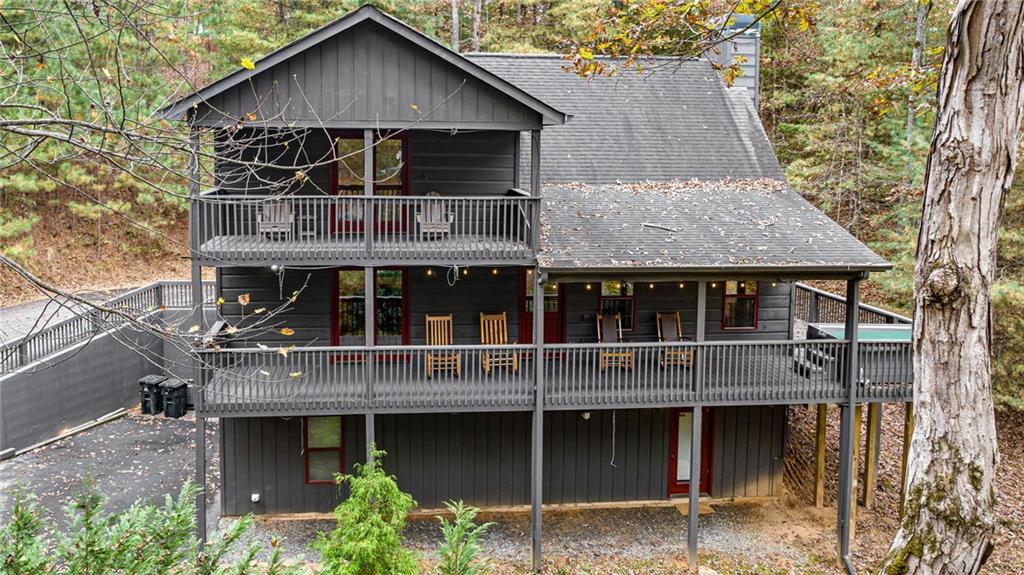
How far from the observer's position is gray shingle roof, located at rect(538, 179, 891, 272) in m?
12.1

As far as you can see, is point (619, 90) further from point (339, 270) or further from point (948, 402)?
point (948, 402)

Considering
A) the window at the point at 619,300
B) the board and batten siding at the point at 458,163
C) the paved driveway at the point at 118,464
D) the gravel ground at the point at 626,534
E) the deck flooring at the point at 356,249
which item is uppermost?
the board and batten siding at the point at 458,163

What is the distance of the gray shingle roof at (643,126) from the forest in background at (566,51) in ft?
14.3

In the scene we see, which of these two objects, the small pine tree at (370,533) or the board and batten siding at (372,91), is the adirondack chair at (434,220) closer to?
the board and batten siding at (372,91)

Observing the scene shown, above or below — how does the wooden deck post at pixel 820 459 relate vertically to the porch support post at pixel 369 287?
below

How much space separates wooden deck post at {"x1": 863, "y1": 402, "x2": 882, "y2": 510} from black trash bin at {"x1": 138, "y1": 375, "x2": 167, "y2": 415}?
11896mm

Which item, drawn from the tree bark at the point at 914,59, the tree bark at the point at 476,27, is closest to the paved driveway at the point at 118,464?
the tree bark at the point at 476,27

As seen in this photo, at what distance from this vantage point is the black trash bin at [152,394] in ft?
37.4

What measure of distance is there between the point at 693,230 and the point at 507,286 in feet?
11.2

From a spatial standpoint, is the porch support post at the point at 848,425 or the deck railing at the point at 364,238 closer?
the deck railing at the point at 364,238

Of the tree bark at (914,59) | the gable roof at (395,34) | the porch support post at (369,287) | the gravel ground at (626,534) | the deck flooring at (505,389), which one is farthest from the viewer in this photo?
the tree bark at (914,59)

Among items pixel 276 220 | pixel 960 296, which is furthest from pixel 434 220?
pixel 960 296

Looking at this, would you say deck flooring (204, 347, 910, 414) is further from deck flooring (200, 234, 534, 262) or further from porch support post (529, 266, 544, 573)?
deck flooring (200, 234, 534, 262)

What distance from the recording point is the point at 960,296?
480cm
